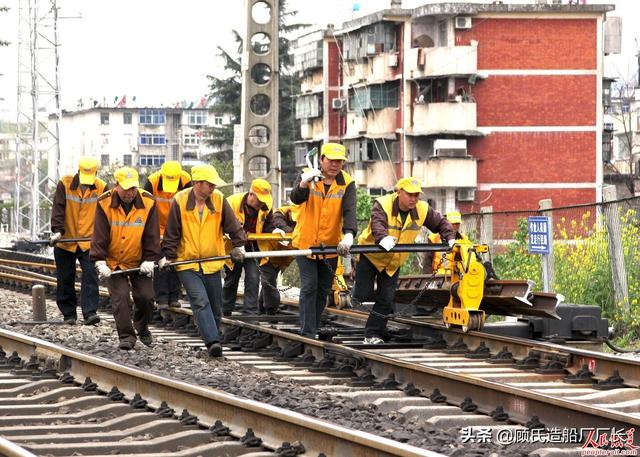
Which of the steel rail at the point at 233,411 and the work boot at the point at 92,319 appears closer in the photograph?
the steel rail at the point at 233,411

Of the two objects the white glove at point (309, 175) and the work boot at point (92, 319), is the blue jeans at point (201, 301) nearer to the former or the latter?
the white glove at point (309, 175)

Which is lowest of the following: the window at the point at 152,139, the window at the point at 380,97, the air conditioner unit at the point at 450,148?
the air conditioner unit at the point at 450,148

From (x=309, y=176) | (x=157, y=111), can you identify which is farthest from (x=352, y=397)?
(x=157, y=111)

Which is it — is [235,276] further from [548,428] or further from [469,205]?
[469,205]

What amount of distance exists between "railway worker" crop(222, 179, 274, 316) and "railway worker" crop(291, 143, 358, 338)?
9.95 ft

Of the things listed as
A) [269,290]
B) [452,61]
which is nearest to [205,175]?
[269,290]

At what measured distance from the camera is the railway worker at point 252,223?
1761 cm

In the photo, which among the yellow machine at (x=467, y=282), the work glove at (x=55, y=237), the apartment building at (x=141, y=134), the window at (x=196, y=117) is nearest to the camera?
the yellow machine at (x=467, y=282)

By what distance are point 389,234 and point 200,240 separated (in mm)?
1978

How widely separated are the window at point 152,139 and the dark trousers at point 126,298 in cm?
14832

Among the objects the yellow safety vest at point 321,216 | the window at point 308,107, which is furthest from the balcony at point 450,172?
the yellow safety vest at point 321,216

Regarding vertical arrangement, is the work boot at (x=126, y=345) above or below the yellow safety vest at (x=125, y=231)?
below

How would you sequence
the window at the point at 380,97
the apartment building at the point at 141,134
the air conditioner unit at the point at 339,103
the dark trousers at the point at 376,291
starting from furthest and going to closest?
the apartment building at the point at 141,134
the air conditioner unit at the point at 339,103
the window at the point at 380,97
the dark trousers at the point at 376,291

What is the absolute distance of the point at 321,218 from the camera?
46.3 ft
